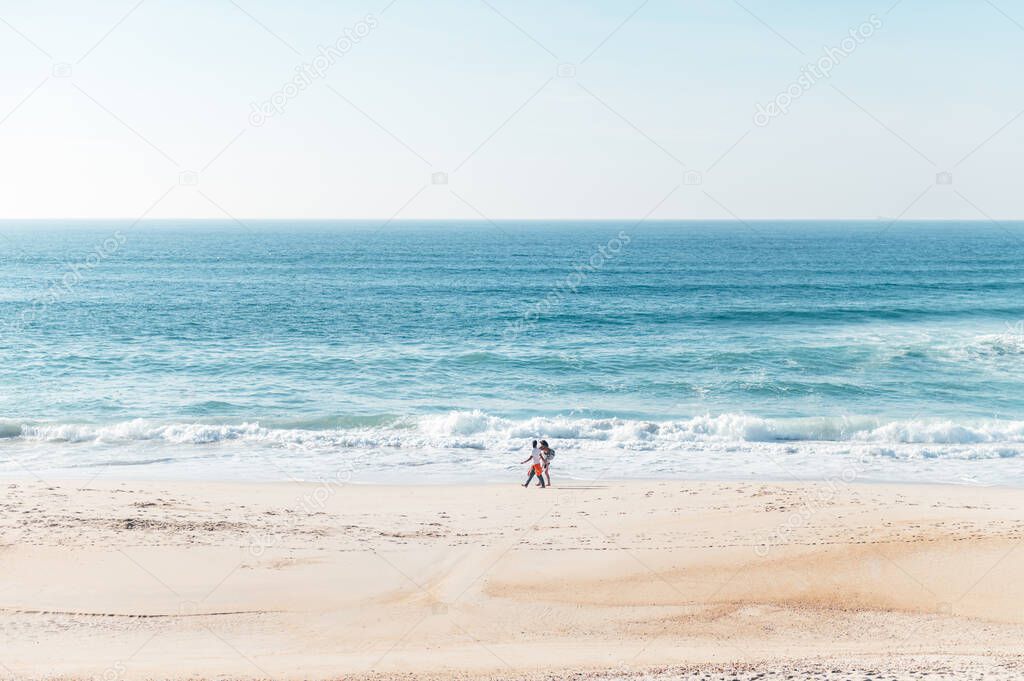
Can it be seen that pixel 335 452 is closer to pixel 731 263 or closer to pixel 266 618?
pixel 266 618

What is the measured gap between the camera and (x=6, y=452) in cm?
2084

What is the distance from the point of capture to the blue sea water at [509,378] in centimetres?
2088

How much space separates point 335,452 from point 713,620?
42.5 feet

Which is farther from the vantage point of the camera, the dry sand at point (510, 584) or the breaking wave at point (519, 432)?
the breaking wave at point (519, 432)

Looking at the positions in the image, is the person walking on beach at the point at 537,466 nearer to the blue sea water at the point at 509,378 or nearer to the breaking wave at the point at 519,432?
the blue sea water at the point at 509,378

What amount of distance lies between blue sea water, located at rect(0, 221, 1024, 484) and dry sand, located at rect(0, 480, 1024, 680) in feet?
11.6

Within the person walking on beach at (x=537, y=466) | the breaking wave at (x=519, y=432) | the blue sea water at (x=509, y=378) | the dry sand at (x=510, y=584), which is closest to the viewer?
the dry sand at (x=510, y=584)

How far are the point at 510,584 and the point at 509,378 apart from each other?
1748 centimetres

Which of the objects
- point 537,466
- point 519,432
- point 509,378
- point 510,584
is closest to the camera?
point 510,584

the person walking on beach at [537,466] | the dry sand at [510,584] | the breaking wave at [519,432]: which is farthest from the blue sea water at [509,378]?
the dry sand at [510,584]

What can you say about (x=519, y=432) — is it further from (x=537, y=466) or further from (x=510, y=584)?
(x=510, y=584)

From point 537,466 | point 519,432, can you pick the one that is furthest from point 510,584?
point 519,432

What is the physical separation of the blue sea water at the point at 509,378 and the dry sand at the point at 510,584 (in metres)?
3.54

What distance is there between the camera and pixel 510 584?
12.3 metres
